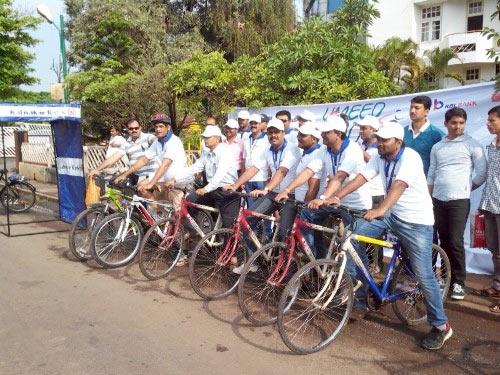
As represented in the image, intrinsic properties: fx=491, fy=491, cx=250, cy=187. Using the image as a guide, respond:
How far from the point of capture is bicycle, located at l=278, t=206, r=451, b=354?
395 centimetres

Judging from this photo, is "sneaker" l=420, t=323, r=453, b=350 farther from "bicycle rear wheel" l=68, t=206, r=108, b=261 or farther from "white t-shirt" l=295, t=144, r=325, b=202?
"bicycle rear wheel" l=68, t=206, r=108, b=261

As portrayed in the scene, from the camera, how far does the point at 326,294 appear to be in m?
4.07

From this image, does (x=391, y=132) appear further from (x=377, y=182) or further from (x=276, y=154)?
(x=276, y=154)

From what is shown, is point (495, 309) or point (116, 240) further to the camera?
point (116, 240)

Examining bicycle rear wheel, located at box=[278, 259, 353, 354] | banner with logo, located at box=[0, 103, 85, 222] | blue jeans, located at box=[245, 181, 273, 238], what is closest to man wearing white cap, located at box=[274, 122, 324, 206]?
blue jeans, located at box=[245, 181, 273, 238]

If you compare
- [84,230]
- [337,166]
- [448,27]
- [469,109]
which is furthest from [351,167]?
[448,27]

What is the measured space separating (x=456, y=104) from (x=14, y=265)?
5.83 metres

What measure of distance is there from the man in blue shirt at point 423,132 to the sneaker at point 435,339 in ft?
5.86

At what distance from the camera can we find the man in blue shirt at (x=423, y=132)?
4.96 metres

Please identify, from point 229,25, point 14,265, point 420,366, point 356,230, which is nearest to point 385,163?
point 356,230

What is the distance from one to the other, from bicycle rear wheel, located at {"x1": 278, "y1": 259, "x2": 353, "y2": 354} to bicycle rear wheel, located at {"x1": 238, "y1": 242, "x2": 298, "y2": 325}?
38 cm

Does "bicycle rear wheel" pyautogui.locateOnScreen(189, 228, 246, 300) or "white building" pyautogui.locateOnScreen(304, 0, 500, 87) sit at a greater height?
"white building" pyautogui.locateOnScreen(304, 0, 500, 87)

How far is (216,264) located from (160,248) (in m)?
Result: 0.88

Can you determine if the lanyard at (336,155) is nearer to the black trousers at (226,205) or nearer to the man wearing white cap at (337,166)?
the man wearing white cap at (337,166)
